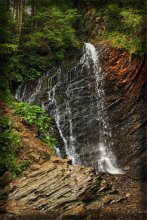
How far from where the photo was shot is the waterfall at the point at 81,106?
1695 centimetres

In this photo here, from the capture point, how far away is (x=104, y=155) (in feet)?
55.8

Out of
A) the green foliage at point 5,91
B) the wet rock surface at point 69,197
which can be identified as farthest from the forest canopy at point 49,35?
the wet rock surface at point 69,197

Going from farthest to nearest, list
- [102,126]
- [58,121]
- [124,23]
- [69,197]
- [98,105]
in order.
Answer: [124,23] → [98,105] → [102,126] → [58,121] → [69,197]

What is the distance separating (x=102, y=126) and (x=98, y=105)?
3.61ft

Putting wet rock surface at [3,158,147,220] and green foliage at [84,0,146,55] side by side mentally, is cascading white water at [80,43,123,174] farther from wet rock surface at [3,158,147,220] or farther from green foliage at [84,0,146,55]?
wet rock surface at [3,158,147,220]

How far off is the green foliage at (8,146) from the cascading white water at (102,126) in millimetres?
4066

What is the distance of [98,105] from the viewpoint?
713 inches

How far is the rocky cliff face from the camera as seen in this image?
1705cm

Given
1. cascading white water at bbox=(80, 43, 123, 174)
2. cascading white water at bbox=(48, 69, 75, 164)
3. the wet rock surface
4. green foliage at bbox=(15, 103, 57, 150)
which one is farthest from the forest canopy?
the wet rock surface

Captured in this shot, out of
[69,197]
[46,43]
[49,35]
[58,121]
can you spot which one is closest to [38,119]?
[58,121]

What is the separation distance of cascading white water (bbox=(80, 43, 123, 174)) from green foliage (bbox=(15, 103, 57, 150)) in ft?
7.58

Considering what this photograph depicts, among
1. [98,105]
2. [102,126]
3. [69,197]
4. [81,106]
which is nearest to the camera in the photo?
[69,197]

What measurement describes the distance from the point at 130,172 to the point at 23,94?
666cm

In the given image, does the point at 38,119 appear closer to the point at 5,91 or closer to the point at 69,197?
the point at 5,91
